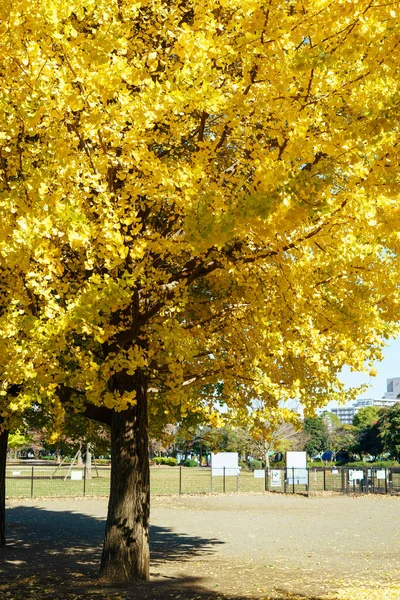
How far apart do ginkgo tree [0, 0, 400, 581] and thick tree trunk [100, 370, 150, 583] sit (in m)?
0.03

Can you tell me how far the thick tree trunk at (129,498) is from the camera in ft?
34.4

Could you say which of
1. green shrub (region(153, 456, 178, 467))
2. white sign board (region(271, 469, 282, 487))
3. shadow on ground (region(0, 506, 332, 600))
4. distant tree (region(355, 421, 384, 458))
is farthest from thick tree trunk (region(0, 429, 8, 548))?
green shrub (region(153, 456, 178, 467))

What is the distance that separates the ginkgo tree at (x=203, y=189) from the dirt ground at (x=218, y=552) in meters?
1.08

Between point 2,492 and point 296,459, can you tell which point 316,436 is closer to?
point 296,459

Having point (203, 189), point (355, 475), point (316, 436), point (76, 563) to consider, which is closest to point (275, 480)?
point (355, 475)

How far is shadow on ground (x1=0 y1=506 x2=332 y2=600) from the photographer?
976 centimetres

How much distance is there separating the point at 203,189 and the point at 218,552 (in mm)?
9688

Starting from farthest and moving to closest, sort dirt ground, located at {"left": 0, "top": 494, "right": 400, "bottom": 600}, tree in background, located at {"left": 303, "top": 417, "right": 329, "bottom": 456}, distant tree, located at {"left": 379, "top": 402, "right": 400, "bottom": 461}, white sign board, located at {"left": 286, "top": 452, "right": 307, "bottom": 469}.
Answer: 1. tree in background, located at {"left": 303, "top": 417, "right": 329, "bottom": 456}
2. distant tree, located at {"left": 379, "top": 402, "right": 400, "bottom": 461}
3. white sign board, located at {"left": 286, "top": 452, "right": 307, "bottom": 469}
4. dirt ground, located at {"left": 0, "top": 494, "right": 400, "bottom": 600}

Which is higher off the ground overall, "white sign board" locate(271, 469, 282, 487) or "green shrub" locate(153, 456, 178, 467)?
"white sign board" locate(271, 469, 282, 487)

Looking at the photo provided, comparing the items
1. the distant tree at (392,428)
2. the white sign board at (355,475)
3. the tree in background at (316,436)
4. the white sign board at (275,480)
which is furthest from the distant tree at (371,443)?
the white sign board at (275,480)

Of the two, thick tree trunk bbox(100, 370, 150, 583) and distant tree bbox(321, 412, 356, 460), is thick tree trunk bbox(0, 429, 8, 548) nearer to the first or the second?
thick tree trunk bbox(100, 370, 150, 583)

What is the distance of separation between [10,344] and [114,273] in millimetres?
1616

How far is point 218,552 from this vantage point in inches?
571

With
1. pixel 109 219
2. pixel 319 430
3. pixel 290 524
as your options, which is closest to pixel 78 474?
pixel 290 524
